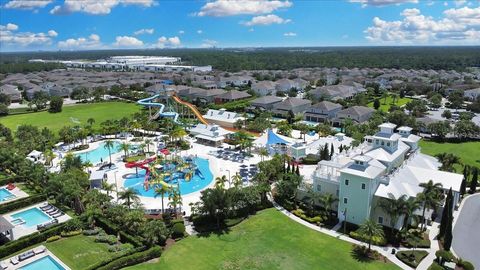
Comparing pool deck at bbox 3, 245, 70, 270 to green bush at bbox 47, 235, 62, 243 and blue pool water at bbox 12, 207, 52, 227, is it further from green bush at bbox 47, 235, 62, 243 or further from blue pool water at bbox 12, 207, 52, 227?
blue pool water at bbox 12, 207, 52, 227

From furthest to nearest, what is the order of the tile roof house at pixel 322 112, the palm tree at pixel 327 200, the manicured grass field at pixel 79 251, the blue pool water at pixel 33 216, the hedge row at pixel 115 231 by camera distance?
the tile roof house at pixel 322 112 < the blue pool water at pixel 33 216 < the palm tree at pixel 327 200 < the hedge row at pixel 115 231 < the manicured grass field at pixel 79 251

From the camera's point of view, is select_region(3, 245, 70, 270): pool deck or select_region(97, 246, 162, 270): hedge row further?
select_region(3, 245, 70, 270): pool deck

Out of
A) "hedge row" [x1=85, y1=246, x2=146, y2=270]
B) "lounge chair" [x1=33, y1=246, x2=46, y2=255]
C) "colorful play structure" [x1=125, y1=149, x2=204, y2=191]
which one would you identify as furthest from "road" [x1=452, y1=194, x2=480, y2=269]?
"lounge chair" [x1=33, y1=246, x2=46, y2=255]

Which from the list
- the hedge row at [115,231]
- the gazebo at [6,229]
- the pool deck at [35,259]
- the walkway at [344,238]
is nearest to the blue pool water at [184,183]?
the hedge row at [115,231]

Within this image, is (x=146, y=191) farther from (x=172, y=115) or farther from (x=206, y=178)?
(x=172, y=115)

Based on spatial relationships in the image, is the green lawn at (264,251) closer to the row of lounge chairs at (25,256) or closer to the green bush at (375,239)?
the green bush at (375,239)

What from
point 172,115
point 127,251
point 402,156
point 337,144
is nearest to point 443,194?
point 402,156
